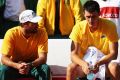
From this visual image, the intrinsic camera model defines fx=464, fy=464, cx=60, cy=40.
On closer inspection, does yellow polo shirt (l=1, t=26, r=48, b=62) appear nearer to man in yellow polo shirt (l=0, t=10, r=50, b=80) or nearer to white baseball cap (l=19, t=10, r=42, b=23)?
man in yellow polo shirt (l=0, t=10, r=50, b=80)

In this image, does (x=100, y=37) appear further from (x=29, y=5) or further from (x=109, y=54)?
(x=29, y=5)

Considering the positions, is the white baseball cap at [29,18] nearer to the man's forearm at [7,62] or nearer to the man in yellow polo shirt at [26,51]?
the man in yellow polo shirt at [26,51]

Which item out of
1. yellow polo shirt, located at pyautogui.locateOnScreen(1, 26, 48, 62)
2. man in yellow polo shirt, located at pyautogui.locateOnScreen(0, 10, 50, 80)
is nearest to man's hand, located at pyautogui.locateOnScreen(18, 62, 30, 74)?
man in yellow polo shirt, located at pyautogui.locateOnScreen(0, 10, 50, 80)

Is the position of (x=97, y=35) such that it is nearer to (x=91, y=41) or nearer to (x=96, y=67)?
(x=91, y=41)

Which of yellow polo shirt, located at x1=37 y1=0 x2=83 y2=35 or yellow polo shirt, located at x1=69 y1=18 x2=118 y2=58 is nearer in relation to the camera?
yellow polo shirt, located at x1=69 y1=18 x2=118 y2=58

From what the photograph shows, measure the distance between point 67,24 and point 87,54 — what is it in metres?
0.94

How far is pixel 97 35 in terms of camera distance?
16.8 ft

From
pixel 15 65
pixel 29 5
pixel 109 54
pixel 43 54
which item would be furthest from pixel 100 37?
pixel 29 5

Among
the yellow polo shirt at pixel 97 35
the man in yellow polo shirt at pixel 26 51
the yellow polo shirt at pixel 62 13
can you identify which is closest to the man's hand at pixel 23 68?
the man in yellow polo shirt at pixel 26 51

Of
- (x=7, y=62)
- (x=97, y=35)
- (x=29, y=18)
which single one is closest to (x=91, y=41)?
(x=97, y=35)

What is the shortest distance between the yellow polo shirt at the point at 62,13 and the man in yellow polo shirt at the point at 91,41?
837 mm

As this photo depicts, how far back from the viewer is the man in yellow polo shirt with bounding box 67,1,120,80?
497 centimetres

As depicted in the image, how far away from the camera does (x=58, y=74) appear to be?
217 inches

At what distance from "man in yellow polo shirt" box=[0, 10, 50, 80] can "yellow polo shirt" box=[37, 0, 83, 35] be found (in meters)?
0.71
